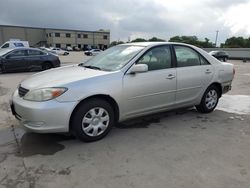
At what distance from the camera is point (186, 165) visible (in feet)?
11.0

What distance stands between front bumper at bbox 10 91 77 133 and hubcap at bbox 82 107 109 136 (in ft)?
0.96

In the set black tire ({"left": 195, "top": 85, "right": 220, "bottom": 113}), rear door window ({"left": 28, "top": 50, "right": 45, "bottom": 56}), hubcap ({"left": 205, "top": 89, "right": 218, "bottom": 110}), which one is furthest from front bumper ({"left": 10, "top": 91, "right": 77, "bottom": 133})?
rear door window ({"left": 28, "top": 50, "right": 45, "bottom": 56})

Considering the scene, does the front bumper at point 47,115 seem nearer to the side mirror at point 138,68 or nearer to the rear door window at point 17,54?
the side mirror at point 138,68

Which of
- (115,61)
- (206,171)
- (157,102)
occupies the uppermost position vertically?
(115,61)

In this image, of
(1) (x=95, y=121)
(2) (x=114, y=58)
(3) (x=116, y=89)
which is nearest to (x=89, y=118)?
(1) (x=95, y=121)

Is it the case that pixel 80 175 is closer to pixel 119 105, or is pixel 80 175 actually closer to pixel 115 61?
pixel 119 105

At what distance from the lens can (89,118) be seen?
3979 mm

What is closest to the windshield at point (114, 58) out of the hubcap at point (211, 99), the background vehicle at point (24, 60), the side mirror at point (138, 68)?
the side mirror at point (138, 68)

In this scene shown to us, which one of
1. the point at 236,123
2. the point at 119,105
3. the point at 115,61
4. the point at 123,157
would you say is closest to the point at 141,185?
the point at 123,157

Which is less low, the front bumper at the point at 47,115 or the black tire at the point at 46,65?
the front bumper at the point at 47,115

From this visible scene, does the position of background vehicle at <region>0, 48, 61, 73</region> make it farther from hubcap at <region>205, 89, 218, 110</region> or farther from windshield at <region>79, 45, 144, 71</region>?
hubcap at <region>205, 89, 218, 110</region>

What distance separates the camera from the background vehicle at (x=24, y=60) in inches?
516

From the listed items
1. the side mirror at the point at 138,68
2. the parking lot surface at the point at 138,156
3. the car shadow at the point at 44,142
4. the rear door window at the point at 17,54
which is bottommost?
the parking lot surface at the point at 138,156

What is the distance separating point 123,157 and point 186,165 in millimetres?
825
